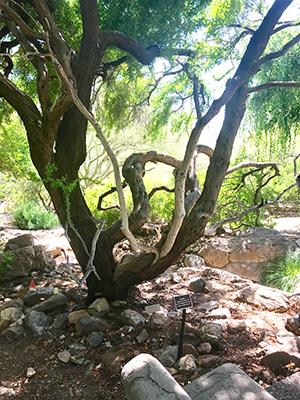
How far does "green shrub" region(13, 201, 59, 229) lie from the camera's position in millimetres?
6703

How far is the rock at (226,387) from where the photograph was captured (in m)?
1.39

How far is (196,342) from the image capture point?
81.1 inches

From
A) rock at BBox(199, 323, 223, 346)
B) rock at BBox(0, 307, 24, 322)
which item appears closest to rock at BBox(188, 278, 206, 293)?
rock at BBox(199, 323, 223, 346)

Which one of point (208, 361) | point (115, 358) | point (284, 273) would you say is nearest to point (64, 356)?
point (115, 358)

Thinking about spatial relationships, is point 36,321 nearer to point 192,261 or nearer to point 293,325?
point 293,325

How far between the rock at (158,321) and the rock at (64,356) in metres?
0.51

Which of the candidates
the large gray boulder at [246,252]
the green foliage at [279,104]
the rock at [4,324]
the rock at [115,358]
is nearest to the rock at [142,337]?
the rock at [115,358]

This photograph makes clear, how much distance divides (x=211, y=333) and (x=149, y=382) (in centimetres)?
92

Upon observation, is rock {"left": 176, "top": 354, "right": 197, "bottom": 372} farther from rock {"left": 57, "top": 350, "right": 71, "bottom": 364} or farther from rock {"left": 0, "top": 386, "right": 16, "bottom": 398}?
Answer: rock {"left": 0, "top": 386, "right": 16, "bottom": 398}

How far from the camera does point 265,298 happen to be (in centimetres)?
273

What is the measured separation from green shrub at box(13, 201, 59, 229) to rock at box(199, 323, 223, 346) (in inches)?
200

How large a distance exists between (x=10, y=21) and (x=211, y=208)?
5.12 feet

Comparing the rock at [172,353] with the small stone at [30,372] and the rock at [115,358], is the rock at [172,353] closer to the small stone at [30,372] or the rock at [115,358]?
the rock at [115,358]

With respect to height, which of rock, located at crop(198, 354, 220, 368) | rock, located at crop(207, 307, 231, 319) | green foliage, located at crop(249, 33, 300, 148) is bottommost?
rock, located at crop(198, 354, 220, 368)
